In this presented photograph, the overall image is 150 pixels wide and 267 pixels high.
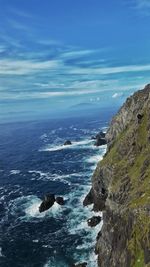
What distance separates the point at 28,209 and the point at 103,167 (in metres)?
29.8

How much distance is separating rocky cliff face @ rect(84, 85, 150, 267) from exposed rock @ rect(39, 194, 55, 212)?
12180mm

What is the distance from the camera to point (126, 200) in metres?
89.4

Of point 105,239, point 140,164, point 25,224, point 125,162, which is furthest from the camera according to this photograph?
point 25,224

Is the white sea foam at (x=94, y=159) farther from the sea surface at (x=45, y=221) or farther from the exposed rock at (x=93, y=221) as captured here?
Result: the exposed rock at (x=93, y=221)

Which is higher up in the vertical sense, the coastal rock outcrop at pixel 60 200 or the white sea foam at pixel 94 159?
the white sea foam at pixel 94 159

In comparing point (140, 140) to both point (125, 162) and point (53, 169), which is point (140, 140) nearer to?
point (125, 162)

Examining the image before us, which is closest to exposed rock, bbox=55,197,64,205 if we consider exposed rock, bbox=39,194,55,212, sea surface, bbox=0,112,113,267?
sea surface, bbox=0,112,113,267

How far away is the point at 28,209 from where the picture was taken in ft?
422

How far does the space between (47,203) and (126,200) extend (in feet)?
149

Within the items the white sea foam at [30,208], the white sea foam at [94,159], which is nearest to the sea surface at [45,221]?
the white sea foam at [30,208]

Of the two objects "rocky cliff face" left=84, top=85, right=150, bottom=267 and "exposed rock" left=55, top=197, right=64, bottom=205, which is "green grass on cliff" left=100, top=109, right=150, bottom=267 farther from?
"exposed rock" left=55, top=197, right=64, bottom=205

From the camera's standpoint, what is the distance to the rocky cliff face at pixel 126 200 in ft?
258

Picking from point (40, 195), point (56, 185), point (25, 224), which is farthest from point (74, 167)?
point (25, 224)

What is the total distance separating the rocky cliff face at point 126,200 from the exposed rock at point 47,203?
12180mm
